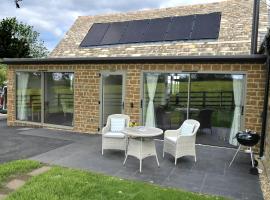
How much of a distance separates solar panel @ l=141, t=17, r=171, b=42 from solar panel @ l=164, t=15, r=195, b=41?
8.5 inches

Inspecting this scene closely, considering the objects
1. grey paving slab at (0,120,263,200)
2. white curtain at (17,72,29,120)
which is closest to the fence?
grey paving slab at (0,120,263,200)

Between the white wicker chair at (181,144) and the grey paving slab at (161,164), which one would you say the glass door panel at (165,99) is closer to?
the grey paving slab at (161,164)

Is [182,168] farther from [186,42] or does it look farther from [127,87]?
[186,42]

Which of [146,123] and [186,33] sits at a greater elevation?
[186,33]

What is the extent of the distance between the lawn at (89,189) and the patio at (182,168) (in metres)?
0.39

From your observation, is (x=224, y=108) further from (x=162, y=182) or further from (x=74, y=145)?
(x=74, y=145)

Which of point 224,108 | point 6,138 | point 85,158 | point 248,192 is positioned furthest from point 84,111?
point 248,192

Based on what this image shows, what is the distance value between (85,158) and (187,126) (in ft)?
8.69

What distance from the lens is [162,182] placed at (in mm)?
5078

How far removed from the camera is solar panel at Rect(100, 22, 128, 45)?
11.4m

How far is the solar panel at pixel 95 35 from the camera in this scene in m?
11.8

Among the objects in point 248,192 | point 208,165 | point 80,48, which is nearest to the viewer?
point 248,192

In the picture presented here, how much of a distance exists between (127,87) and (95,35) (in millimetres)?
4444

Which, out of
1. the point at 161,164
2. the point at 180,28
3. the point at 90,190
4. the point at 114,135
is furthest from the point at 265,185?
the point at 180,28
